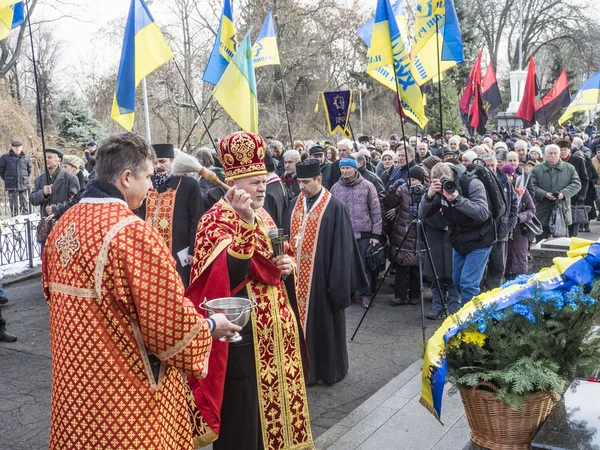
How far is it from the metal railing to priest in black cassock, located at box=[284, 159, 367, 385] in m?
6.84

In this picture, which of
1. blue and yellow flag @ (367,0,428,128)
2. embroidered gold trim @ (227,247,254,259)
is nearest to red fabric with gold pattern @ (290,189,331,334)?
blue and yellow flag @ (367,0,428,128)

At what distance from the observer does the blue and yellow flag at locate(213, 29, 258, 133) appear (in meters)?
7.29

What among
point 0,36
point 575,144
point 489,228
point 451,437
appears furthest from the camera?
point 575,144

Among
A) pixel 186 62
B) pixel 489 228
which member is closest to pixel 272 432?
pixel 489 228

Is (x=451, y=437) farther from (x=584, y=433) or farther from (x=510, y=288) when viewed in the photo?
(x=584, y=433)

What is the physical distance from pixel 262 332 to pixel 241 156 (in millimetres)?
1026

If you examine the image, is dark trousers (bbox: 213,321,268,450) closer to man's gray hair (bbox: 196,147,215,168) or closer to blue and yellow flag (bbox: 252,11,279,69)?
man's gray hair (bbox: 196,147,215,168)

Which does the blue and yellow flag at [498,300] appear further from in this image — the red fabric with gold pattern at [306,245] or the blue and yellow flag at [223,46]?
the blue and yellow flag at [223,46]

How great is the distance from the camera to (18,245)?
1173 centimetres

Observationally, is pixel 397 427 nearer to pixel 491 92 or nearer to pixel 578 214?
pixel 578 214

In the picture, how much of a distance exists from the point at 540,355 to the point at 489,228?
3945mm

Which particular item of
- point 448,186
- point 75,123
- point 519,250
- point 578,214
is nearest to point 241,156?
point 448,186

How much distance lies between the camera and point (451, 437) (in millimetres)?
4637

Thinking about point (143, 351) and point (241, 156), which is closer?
point (143, 351)
